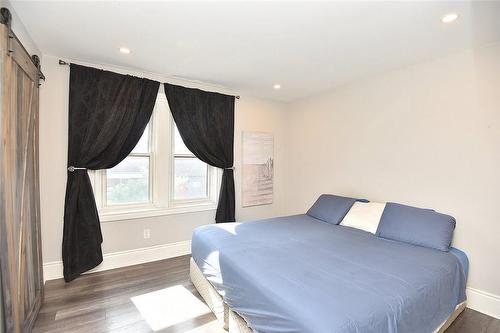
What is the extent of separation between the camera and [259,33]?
2.07 meters

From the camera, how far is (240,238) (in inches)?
90.7

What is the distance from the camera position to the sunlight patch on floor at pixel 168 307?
1.97 m

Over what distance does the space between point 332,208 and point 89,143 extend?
3.01 m

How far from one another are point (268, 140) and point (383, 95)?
72.6 inches

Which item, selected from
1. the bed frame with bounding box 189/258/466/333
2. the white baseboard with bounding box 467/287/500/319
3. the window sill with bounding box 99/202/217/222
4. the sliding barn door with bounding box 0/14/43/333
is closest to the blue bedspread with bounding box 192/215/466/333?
the bed frame with bounding box 189/258/466/333

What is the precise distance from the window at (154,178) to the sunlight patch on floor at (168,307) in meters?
1.09

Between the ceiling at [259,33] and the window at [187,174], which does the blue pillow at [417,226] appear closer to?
the ceiling at [259,33]

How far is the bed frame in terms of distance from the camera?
170 cm

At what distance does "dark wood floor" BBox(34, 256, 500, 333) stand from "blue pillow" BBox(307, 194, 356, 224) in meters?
1.36

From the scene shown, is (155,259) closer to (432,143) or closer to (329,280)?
(329,280)

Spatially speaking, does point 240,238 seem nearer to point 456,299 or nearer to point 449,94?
point 456,299

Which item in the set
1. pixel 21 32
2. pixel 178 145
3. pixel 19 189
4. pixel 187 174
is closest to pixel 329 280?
pixel 19 189

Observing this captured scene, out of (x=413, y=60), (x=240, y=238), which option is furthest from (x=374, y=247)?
(x=413, y=60)

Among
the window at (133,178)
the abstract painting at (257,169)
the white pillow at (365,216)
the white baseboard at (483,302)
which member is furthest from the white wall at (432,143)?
the window at (133,178)
